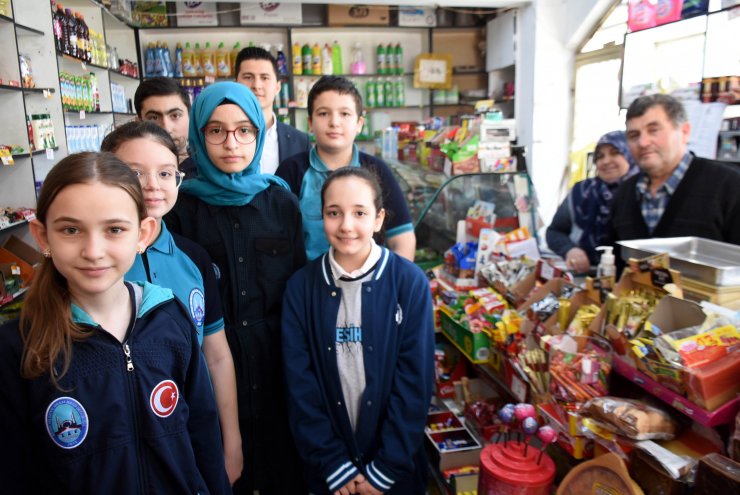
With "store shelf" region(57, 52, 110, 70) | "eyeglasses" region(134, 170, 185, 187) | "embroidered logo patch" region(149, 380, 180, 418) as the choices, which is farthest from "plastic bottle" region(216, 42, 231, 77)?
"embroidered logo patch" region(149, 380, 180, 418)

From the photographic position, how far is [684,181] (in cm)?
215

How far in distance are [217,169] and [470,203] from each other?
2058 mm

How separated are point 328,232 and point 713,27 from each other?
3421 mm

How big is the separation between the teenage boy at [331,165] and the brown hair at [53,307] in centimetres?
99

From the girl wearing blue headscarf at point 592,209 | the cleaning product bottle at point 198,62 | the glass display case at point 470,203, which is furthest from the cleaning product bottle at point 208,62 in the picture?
the girl wearing blue headscarf at point 592,209

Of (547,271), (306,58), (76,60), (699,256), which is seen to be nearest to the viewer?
(699,256)

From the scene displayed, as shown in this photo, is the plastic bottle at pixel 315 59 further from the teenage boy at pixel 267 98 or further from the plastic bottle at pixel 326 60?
the teenage boy at pixel 267 98

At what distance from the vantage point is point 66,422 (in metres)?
1.10

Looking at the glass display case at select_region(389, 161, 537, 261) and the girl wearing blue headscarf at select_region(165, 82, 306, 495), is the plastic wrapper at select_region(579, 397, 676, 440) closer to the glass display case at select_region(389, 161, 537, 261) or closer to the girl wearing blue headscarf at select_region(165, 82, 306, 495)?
the girl wearing blue headscarf at select_region(165, 82, 306, 495)

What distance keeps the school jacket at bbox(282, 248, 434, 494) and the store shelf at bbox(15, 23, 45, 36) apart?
3.56 m

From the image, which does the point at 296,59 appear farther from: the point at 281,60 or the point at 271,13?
the point at 271,13

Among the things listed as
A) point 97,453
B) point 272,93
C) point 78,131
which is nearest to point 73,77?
point 78,131

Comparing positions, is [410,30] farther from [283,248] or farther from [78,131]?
[283,248]

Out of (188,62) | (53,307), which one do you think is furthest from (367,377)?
(188,62)
